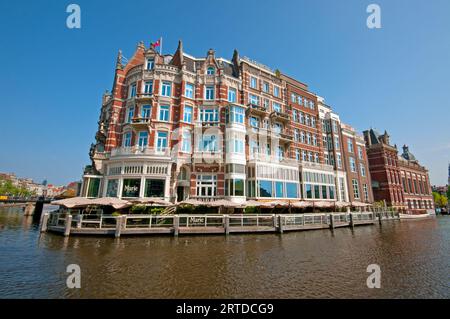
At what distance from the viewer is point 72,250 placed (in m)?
11.1

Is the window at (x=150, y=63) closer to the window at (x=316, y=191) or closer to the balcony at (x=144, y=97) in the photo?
the balcony at (x=144, y=97)

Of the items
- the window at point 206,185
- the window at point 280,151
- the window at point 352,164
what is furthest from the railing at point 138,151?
the window at point 352,164

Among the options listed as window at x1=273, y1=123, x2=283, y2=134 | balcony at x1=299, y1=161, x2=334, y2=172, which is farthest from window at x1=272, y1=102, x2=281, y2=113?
balcony at x1=299, y1=161, x2=334, y2=172

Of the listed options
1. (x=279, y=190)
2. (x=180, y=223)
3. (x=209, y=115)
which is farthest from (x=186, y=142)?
(x=279, y=190)

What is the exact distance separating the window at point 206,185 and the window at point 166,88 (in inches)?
419

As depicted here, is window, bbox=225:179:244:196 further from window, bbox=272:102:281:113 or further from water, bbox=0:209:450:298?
window, bbox=272:102:281:113

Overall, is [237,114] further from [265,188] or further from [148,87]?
[148,87]

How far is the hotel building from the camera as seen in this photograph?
22266 mm

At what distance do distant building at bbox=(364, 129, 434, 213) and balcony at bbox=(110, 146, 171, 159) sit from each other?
4626cm

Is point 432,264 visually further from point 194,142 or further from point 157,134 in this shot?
point 157,134

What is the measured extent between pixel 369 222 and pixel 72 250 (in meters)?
30.9

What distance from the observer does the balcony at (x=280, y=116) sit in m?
29.1
